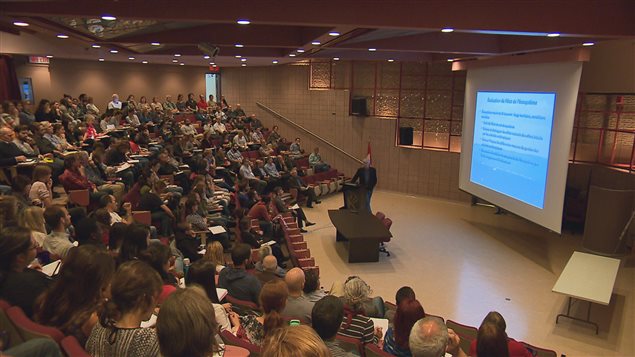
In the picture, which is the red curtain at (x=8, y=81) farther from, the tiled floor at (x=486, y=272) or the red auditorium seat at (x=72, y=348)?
the red auditorium seat at (x=72, y=348)

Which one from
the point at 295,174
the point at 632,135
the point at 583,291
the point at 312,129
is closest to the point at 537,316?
the point at 583,291

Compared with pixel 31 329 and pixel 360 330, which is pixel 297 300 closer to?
pixel 360 330

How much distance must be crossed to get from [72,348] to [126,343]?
0.36 m

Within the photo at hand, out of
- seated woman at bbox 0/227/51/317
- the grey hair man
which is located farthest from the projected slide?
seated woman at bbox 0/227/51/317

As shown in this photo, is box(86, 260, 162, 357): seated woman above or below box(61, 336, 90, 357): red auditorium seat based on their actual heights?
above

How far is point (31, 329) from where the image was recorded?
2.19 metres

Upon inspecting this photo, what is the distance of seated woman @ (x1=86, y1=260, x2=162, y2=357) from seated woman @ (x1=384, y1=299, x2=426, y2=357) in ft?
6.22

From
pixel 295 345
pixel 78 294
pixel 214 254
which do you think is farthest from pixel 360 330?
pixel 295 345

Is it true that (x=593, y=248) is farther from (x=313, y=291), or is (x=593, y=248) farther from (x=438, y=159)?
(x=313, y=291)

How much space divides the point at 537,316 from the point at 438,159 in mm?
6948

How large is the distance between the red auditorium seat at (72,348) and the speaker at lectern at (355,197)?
8239 mm

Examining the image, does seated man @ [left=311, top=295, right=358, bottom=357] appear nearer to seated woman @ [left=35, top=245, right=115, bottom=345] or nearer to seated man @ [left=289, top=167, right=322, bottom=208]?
seated woman @ [left=35, top=245, right=115, bottom=345]

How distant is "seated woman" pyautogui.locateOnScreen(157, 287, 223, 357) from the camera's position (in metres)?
1.61

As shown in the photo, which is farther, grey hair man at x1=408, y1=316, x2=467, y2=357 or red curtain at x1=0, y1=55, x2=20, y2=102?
red curtain at x1=0, y1=55, x2=20, y2=102
